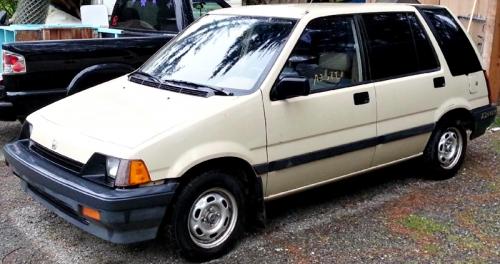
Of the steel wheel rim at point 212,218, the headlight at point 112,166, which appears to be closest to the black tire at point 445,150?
the steel wheel rim at point 212,218

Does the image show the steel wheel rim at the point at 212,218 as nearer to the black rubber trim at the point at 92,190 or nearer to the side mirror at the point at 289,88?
the black rubber trim at the point at 92,190

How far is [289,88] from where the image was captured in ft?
13.6

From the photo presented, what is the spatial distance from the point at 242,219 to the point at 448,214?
6.03ft

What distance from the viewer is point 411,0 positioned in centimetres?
866

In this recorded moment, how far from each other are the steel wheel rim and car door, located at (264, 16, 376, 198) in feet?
1.20

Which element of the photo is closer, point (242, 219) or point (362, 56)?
point (242, 219)

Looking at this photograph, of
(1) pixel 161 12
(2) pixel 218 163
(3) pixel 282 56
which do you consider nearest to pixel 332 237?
(2) pixel 218 163

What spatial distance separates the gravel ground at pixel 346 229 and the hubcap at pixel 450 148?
182mm

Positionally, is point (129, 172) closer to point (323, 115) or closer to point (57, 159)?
point (57, 159)

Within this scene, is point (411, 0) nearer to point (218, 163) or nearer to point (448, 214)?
point (448, 214)

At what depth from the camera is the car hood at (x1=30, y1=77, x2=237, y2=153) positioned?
3.72 m

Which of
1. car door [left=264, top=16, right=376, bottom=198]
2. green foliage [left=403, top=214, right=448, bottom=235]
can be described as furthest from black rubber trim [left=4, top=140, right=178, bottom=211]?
green foliage [left=403, top=214, right=448, bottom=235]

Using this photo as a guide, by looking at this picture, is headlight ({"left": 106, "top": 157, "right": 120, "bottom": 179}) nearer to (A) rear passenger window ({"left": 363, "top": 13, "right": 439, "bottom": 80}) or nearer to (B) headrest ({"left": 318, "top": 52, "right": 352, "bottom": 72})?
(B) headrest ({"left": 318, "top": 52, "right": 352, "bottom": 72})

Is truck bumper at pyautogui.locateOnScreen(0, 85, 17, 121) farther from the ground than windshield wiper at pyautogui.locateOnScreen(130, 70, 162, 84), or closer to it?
closer to it
